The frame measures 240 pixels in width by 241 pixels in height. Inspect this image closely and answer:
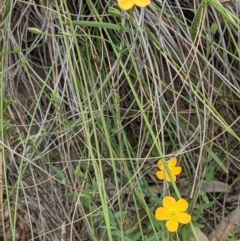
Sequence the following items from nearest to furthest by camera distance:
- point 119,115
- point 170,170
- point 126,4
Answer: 1. point 126,4
2. point 170,170
3. point 119,115

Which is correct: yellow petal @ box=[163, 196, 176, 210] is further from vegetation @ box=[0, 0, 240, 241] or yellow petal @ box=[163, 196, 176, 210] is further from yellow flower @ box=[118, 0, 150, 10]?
yellow flower @ box=[118, 0, 150, 10]

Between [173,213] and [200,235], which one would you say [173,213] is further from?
[200,235]

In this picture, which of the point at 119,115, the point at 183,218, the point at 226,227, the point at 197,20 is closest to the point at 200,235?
the point at 226,227

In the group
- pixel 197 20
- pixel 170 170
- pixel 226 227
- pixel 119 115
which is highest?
pixel 197 20

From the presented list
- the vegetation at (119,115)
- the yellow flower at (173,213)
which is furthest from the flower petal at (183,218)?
the vegetation at (119,115)

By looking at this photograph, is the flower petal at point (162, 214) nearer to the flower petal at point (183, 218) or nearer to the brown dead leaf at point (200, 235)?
the flower petal at point (183, 218)

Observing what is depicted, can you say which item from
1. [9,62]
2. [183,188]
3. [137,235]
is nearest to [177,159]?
[183,188]
